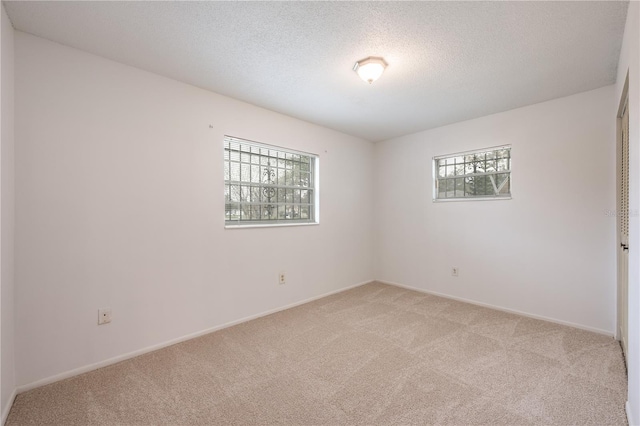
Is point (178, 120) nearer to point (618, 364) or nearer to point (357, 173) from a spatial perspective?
point (357, 173)

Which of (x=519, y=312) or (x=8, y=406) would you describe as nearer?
(x=8, y=406)

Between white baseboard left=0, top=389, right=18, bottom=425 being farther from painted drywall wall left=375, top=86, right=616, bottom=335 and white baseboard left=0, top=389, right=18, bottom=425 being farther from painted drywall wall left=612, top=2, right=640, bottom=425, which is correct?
painted drywall wall left=375, top=86, right=616, bottom=335

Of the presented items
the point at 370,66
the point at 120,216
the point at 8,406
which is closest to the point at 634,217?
the point at 370,66

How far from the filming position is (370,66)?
219 cm

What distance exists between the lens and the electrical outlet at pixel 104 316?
2164 millimetres

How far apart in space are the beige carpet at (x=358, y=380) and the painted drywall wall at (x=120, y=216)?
0.29 metres

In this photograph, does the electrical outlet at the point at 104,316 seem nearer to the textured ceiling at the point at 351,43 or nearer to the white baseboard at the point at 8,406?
the white baseboard at the point at 8,406

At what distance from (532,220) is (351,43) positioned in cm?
280

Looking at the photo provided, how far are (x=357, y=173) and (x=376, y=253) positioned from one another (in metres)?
1.42

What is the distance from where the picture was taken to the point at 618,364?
2143mm

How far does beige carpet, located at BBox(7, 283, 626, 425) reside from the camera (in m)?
1.64

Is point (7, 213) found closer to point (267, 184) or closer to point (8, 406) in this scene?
point (8, 406)

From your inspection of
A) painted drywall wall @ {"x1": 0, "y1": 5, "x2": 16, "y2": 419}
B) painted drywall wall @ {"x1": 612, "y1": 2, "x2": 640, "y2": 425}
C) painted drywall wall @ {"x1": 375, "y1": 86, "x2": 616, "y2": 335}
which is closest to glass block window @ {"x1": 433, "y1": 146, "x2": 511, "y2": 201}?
painted drywall wall @ {"x1": 375, "y1": 86, "x2": 616, "y2": 335}

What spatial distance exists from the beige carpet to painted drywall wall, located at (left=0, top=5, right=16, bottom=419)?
0.23 meters
